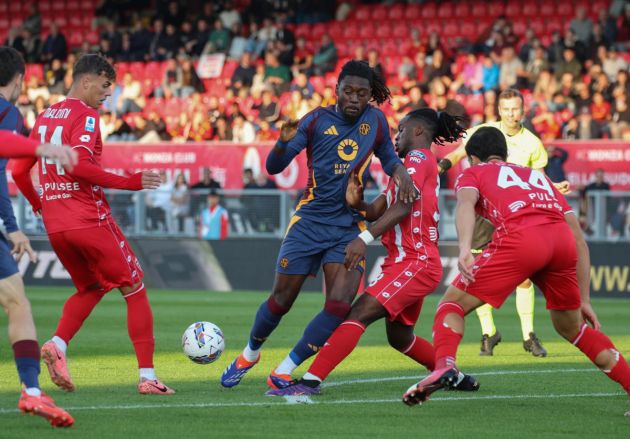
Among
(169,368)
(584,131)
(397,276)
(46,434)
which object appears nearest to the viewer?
(46,434)

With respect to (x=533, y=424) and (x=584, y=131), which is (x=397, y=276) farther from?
(x=584, y=131)

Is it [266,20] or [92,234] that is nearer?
[92,234]

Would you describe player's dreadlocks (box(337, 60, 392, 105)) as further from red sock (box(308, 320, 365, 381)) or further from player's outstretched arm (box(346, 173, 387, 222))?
red sock (box(308, 320, 365, 381))

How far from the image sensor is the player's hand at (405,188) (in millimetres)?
7742

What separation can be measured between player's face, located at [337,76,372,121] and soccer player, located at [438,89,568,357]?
2.92m

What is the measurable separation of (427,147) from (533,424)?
2234mm

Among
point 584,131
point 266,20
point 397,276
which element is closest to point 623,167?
point 584,131

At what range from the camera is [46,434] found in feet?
21.1

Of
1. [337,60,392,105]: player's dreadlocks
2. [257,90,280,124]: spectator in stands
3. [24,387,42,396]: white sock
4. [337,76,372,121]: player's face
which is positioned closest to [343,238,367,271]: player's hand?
[337,76,372,121]: player's face

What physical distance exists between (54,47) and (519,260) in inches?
1044

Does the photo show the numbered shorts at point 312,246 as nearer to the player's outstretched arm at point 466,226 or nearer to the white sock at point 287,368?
the white sock at point 287,368

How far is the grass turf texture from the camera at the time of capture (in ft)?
21.9

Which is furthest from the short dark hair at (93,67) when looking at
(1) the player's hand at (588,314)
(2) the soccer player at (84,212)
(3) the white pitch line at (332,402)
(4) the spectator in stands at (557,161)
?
(4) the spectator in stands at (557,161)

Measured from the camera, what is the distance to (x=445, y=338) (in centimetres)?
719
